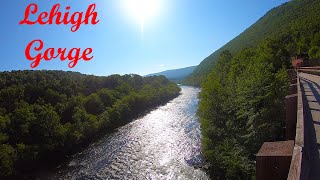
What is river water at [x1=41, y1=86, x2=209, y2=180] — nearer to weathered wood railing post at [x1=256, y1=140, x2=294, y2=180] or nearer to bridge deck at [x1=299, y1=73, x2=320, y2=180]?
bridge deck at [x1=299, y1=73, x2=320, y2=180]

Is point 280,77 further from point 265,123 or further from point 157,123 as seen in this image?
point 157,123

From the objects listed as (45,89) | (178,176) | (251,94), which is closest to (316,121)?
(251,94)

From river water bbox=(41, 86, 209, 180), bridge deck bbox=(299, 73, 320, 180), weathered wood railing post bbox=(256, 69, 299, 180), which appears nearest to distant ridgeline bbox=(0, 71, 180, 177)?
river water bbox=(41, 86, 209, 180)

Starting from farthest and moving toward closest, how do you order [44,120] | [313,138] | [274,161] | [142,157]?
[44,120] → [142,157] → [313,138] → [274,161]

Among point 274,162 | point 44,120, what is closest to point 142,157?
point 44,120

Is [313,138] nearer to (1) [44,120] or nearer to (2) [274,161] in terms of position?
(2) [274,161]

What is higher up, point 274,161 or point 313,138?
Result: point 274,161

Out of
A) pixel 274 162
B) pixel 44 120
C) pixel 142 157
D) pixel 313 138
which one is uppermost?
pixel 274 162

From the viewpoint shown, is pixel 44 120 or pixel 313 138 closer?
pixel 313 138
